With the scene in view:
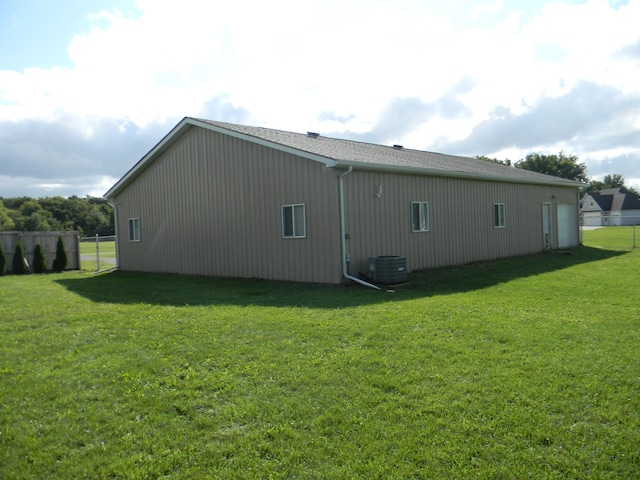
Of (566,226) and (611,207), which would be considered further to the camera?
(611,207)

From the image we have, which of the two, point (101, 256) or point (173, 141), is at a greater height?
point (173, 141)

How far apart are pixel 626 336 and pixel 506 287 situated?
4521 millimetres

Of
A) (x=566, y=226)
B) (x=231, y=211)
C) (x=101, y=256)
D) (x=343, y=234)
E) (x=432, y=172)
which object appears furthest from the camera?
(x=101, y=256)

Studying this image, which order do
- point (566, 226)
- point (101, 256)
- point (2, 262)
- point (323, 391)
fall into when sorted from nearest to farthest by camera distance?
point (323, 391) → point (2, 262) → point (566, 226) → point (101, 256)

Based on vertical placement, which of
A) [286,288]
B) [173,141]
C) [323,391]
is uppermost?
[173,141]

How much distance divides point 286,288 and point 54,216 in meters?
74.6

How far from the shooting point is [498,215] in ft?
56.3

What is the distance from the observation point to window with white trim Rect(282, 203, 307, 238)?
12195 millimetres

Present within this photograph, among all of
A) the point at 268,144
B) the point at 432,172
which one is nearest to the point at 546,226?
the point at 432,172

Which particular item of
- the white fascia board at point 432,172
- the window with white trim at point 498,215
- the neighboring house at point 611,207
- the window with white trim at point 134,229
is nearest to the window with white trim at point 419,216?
the white fascia board at point 432,172

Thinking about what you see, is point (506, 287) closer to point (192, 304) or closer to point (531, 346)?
point (531, 346)

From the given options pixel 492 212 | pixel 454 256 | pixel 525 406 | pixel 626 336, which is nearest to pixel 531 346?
pixel 626 336

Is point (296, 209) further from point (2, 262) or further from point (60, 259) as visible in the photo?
point (2, 262)

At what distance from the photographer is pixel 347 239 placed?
11492 millimetres
